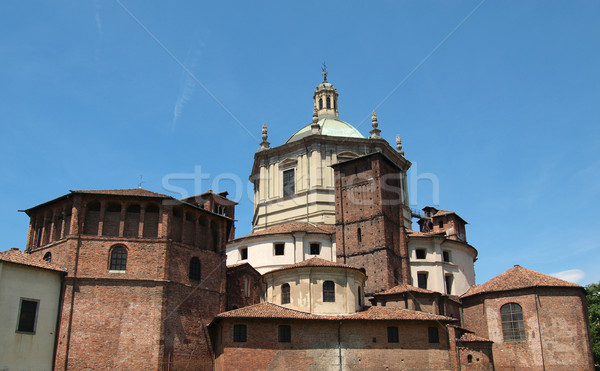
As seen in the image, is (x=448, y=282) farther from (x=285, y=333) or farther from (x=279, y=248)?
(x=285, y=333)

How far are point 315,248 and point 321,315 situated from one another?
12160 millimetres

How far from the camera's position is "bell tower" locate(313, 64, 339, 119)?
6147 centimetres

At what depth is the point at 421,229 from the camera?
57.9 metres

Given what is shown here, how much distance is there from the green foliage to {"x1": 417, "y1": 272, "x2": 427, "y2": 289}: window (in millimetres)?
15212

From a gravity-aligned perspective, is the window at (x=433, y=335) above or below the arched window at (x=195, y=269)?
below

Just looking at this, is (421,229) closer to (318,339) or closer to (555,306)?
(555,306)

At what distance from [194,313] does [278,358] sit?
6.05m

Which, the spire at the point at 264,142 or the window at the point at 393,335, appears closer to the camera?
the window at the point at 393,335

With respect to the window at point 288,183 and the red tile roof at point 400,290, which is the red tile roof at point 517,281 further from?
the window at point 288,183

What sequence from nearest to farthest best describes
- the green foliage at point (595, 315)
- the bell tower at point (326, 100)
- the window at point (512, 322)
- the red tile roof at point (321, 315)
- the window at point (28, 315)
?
the window at point (28, 315) → the red tile roof at point (321, 315) → the window at point (512, 322) → the green foliage at point (595, 315) → the bell tower at point (326, 100)

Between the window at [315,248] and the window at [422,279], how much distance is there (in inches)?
307

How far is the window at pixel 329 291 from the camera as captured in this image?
116 feet

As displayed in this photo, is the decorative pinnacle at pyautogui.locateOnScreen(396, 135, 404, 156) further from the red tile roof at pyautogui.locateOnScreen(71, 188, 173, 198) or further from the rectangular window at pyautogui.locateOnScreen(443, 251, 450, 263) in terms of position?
the red tile roof at pyautogui.locateOnScreen(71, 188, 173, 198)

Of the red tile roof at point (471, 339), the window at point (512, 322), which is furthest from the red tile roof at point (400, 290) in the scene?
the window at point (512, 322)
